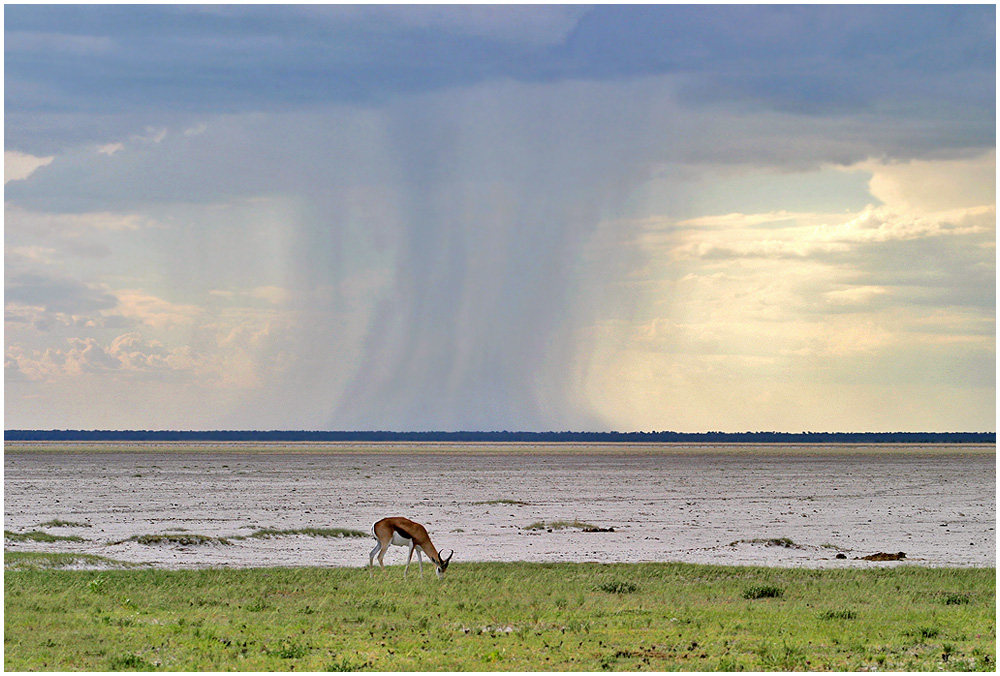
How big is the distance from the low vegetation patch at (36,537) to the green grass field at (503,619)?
25.2 ft

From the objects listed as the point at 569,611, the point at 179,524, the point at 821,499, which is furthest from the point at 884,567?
the point at 821,499

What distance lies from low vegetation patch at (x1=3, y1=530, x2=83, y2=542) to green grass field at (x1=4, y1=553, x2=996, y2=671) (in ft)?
25.2

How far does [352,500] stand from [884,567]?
33.3 metres

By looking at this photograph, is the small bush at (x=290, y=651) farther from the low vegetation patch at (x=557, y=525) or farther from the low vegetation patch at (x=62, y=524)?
the low vegetation patch at (x=62, y=524)

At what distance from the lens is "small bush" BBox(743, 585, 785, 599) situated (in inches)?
814

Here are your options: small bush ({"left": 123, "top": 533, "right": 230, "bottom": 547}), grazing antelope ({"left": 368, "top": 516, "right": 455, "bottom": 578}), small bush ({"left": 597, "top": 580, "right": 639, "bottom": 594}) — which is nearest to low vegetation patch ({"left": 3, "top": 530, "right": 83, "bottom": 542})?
small bush ({"left": 123, "top": 533, "right": 230, "bottom": 547})

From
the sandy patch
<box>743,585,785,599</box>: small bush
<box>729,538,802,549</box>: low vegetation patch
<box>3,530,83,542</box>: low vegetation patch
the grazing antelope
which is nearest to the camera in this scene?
<box>743,585,785,599</box>: small bush

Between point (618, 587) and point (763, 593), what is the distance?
9.96 ft

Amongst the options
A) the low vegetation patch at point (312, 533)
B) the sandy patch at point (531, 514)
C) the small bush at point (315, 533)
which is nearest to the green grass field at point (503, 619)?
the sandy patch at point (531, 514)

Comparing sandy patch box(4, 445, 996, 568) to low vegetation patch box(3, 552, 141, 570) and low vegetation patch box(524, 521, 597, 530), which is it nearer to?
low vegetation patch box(524, 521, 597, 530)

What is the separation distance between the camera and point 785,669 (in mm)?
13969

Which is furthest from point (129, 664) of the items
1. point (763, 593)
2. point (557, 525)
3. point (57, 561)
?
point (557, 525)

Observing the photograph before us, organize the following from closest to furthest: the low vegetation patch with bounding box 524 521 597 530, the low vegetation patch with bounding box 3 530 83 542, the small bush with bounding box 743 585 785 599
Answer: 1. the small bush with bounding box 743 585 785 599
2. the low vegetation patch with bounding box 3 530 83 542
3. the low vegetation patch with bounding box 524 521 597 530

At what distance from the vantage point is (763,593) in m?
20.8
